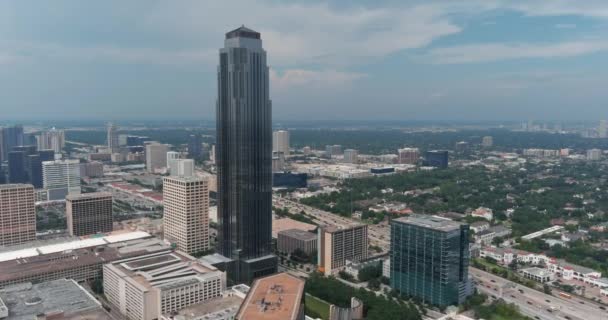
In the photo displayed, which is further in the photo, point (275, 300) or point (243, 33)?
point (243, 33)

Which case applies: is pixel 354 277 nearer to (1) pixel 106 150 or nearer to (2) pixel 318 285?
(2) pixel 318 285

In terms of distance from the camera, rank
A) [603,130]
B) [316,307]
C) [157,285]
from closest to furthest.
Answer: [157,285] → [316,307] → [603,130]

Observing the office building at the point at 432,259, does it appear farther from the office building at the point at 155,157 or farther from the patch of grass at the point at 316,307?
the office building at the point at 155,157

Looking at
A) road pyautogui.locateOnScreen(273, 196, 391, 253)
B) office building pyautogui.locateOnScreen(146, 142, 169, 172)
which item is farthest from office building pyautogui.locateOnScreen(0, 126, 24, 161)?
road pyautogui.locateOnScreen(273, 196, 391, 253)

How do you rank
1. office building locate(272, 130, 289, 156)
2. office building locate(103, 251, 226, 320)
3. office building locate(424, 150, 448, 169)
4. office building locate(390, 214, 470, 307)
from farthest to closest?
office building locate(272, 130, 289, 156), office building locate(424, 150, 448, 169), office building locate(390, 214, 470, 307), office building locate(103, 251, 226, 320)

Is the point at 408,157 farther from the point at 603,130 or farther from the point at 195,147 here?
the point at 603,130

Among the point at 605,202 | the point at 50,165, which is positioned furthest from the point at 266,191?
the point at 605,202

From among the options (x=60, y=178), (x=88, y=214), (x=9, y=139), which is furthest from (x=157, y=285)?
(x=9, y=139)

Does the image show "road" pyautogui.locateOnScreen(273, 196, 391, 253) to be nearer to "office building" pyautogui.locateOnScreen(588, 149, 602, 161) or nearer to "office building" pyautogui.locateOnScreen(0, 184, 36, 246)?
"office building" pyautogui.locateOnScreen(0, 184, 36, 246)
